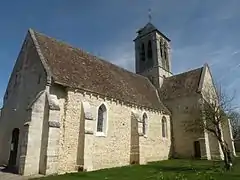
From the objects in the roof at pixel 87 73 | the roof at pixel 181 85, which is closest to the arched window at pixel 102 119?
the roof at pixel 87 73

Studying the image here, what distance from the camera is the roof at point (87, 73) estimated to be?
17106 mm

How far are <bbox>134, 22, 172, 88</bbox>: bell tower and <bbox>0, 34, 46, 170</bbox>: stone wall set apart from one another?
18.7 m

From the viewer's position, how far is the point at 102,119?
18719mm

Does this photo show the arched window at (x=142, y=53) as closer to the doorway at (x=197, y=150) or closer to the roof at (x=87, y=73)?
the roof at (x=87, y=73)

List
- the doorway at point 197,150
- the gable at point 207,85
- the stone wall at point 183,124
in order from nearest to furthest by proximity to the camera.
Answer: the doorway at point 197,150 → the stone wall at point 183,124 → the gable at point 207,85

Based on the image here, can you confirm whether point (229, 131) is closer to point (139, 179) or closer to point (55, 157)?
point (139, 179)

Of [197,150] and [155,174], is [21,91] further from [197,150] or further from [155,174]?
[197,150]

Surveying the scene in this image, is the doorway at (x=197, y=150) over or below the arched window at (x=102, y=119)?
below

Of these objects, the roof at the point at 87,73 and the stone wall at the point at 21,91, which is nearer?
the stone wall at the point at 21,91

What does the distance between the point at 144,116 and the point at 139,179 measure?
11527mm

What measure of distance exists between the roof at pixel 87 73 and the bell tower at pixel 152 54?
23.0 ft

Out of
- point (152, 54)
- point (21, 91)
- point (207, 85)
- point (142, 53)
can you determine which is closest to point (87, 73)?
point (21, 91)

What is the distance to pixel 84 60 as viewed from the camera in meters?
21.2

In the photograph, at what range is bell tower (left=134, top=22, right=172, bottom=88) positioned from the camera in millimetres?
32731
